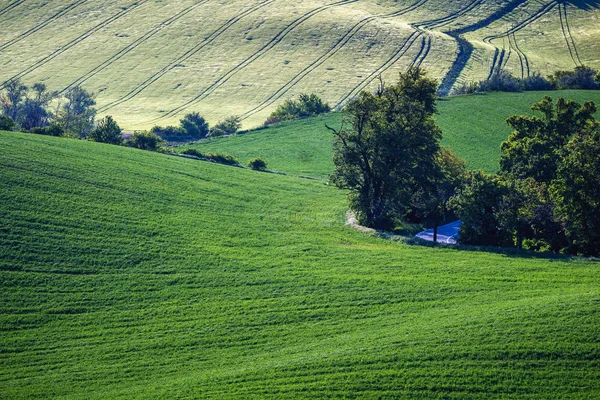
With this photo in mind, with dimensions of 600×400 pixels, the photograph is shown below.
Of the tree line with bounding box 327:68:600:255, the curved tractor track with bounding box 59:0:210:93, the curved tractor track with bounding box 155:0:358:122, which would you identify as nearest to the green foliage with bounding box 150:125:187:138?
the curved tractor track with bounding box 155:0:358:122

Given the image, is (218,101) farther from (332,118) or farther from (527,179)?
(527,179)

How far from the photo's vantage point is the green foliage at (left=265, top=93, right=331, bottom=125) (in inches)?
3725

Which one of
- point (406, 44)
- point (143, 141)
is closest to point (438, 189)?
point (143, 141)

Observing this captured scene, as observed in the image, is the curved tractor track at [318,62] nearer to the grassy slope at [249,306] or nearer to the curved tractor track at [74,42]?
the curved tractor track at [74,42]

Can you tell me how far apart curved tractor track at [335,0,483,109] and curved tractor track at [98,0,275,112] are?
34228 mm

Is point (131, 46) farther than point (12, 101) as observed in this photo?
Yes

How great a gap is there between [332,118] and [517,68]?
42.9 m

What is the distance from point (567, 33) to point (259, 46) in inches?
2361

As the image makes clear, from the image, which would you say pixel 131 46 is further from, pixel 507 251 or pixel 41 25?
pixel 507 251

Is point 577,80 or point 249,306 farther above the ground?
point 249,306

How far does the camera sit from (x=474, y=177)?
156 feet

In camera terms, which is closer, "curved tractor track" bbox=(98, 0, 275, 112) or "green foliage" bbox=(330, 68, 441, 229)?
"green foliage" bbox=(330, 68, 441, 229)

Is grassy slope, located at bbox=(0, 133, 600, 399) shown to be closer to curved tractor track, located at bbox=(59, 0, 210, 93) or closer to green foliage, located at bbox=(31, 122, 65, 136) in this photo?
green foliage, located at bbox=(31, 122, 65, 136)

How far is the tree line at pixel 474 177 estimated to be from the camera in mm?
44125
